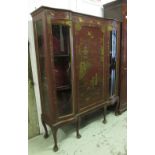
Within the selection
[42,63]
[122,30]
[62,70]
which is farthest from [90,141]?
[122,30]

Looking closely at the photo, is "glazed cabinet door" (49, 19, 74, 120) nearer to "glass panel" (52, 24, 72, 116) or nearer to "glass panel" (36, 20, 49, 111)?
"glass panel" (52, 24, 72, 116)

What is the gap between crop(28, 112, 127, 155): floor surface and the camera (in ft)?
5.77

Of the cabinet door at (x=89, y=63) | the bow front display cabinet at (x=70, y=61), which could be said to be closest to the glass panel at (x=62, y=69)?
the bow front display cabinet at (x=70, y=61)

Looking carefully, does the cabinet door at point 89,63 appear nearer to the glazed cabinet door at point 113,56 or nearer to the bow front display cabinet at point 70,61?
the bow front display cabinet at point 70,61

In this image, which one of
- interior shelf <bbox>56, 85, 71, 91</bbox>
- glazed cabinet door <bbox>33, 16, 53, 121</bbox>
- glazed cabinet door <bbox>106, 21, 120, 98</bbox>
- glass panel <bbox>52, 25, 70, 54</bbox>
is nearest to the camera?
glazed cabinet door <bbox>33, 16, 53, 121</bbox>

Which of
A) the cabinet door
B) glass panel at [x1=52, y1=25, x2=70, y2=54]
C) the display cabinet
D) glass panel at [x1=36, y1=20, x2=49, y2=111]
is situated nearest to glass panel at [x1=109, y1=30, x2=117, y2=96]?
the display cabinet

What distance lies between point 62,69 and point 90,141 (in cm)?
105

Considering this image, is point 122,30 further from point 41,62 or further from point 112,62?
point 41,62

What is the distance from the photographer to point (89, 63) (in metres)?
1.98
